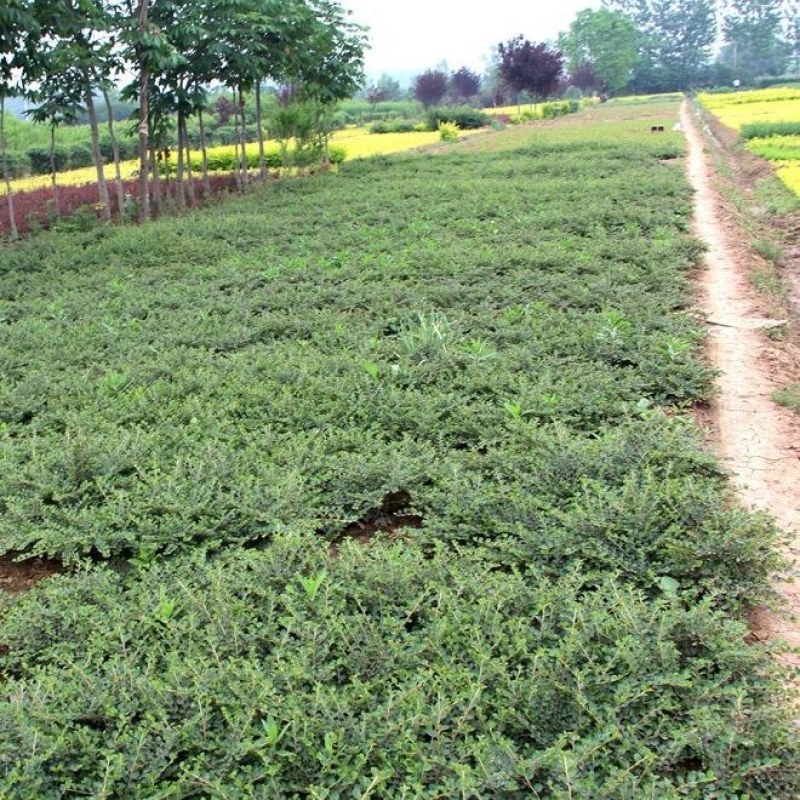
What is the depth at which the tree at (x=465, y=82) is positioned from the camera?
64.4 meters

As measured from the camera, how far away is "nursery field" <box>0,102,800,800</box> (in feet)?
7.47

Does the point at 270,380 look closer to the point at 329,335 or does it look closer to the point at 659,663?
the point at 329,335

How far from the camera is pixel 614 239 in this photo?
9539 mm

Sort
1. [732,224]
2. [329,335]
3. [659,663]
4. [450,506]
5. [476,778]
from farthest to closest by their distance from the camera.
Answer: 1. [732,224]
2. [329,335]
3. [450,506]
4. [659,663]
5. [476,778]

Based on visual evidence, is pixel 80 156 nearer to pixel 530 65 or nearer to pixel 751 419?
pixel 530 65

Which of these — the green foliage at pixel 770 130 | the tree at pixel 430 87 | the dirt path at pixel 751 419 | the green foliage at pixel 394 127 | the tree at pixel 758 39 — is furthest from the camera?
the tree at pixel 758 39

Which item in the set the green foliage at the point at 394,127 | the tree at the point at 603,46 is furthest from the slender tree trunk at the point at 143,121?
the tree at the point at 603,46

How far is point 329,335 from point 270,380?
1.20m

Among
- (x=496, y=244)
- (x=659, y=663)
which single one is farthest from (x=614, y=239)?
(x=659, y=663)

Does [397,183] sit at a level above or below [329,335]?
above

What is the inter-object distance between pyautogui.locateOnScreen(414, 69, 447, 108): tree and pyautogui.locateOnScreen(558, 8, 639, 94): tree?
89.8 ft

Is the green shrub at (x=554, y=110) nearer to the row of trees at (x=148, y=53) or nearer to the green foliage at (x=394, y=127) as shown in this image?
the green foliage at (x=394, y=127)

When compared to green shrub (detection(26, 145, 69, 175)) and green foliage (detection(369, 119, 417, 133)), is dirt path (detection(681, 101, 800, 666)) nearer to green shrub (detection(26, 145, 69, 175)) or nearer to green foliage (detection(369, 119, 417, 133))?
green shrub (detection(26, 145, 69, 175))

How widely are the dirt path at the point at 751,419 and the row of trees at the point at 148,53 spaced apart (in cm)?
892
